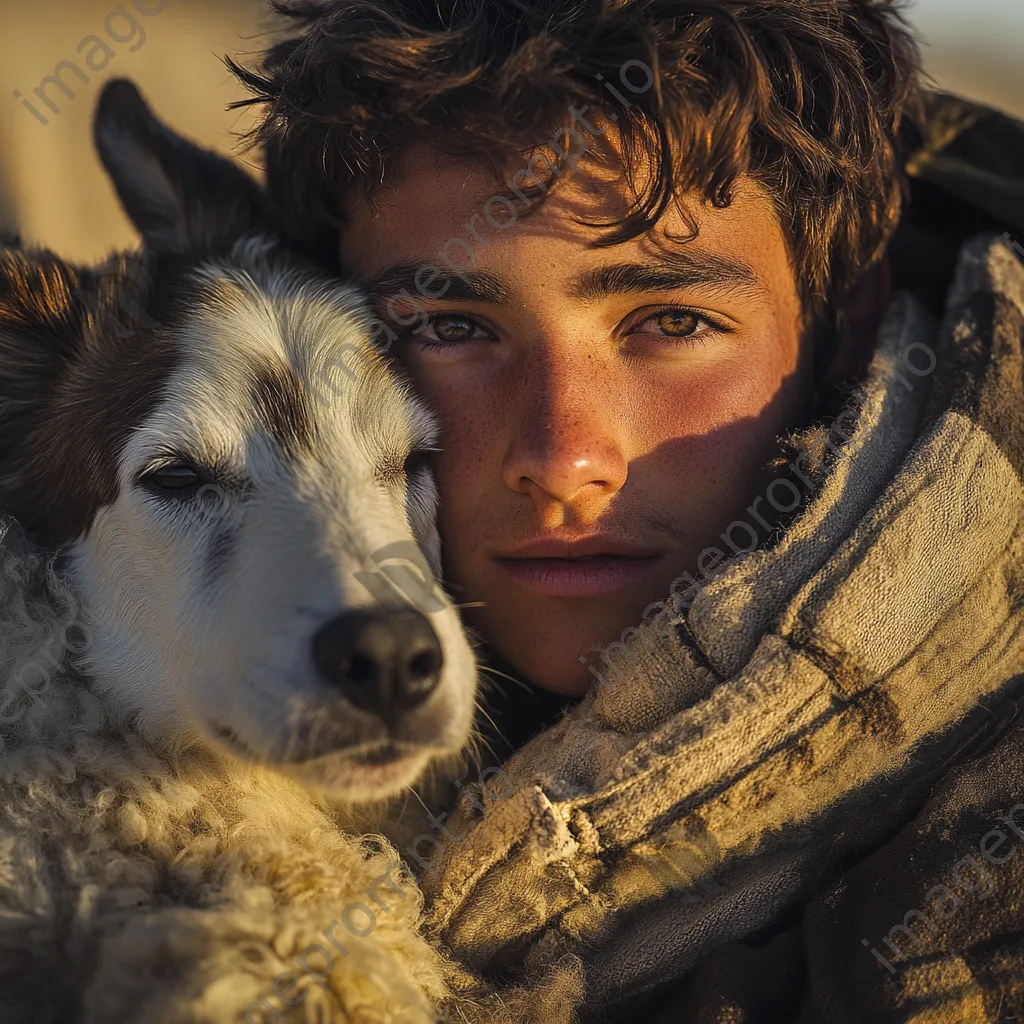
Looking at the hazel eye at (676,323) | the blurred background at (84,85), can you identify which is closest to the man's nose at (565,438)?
the hazel eye at (676,323)

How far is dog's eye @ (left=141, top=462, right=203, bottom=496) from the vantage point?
1.99m

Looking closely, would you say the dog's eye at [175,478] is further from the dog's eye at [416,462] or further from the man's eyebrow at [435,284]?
the man's eyebrow at [435,284]

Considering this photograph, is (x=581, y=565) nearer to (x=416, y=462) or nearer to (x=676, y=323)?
(x=416, y=462)

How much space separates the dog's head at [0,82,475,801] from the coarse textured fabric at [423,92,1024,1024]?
301mm

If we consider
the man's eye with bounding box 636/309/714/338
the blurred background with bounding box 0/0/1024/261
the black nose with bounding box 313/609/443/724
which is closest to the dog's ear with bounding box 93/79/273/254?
the man's eye with bounding box 636/309/714/338

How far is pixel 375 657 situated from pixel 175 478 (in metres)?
0.67

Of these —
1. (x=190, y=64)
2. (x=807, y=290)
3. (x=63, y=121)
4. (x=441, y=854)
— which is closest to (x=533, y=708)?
(x=441, y=854)

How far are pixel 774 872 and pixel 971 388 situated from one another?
3.52 ft

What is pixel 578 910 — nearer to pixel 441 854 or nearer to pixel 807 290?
pixel 441 854

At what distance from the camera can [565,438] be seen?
2016 millimetres

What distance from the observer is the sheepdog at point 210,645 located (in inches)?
60.7

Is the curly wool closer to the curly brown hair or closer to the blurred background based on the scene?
the curly brown hair

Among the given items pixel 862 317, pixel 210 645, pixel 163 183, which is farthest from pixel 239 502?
pixel 862 317

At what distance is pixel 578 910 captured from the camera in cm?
178
